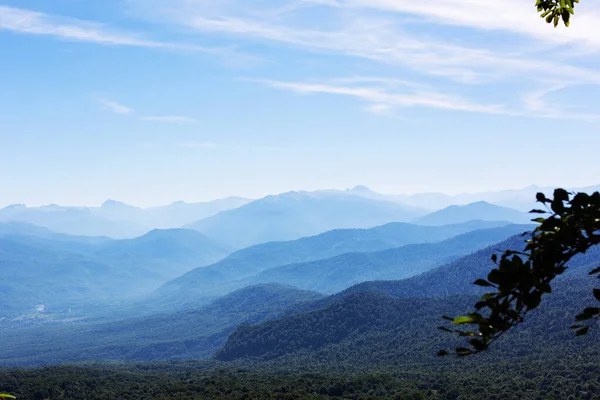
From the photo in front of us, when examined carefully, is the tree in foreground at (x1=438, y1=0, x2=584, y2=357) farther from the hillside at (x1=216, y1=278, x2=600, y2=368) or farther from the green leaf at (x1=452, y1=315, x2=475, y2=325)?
the hillside at (x1=216, y1=278, x2=600, y2=368)

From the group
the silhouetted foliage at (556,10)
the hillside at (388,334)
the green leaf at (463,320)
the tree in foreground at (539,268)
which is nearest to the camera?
the green leaf at (463,320)

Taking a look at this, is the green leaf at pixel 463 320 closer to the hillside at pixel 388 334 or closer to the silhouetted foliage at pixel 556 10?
the silhouetted foliage at pixel 556 10

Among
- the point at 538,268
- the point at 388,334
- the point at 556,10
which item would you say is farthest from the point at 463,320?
the point at 388,334

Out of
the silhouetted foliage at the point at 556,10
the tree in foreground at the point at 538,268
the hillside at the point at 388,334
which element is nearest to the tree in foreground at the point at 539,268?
the tree in foreground at the point at 538,268

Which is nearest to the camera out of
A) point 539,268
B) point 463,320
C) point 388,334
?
point 463,320

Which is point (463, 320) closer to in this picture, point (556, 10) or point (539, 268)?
point (539, 268)

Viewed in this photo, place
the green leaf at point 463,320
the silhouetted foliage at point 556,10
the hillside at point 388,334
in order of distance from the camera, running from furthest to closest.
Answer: the hillside at point 388,334 < the silhouetted foliage at point 556,10 < the green leaf at point 463,320

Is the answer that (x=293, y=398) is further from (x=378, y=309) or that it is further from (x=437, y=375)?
(x=378, y=309)

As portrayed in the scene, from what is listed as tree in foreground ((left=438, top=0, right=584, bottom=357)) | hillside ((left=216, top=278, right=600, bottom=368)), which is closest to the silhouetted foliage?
tree in foreground ((left=438, top=0, right=584, bottom=357))

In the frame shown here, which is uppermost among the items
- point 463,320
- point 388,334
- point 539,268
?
point 539,268
